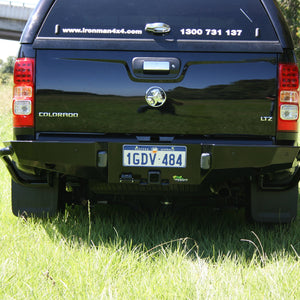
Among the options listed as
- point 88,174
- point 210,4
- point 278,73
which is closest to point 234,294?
point 88,174

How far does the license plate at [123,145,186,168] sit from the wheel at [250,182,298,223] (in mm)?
731

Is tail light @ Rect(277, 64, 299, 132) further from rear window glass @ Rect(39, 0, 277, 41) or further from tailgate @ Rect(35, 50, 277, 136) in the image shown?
rear window glass @ Rect(39, 0, 277, 41)

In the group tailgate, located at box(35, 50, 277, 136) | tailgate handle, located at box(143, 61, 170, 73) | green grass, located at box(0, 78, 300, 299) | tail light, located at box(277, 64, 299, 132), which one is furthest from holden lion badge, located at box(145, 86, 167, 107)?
green grass, located at box(0, 78, 300, 299)

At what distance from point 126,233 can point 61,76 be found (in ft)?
4.02

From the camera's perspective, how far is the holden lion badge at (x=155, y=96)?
9.58 ft

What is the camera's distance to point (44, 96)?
2914mm

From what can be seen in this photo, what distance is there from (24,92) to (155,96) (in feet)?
2.75

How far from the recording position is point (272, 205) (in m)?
3.34

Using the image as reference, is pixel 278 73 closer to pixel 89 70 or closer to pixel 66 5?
pixel 89 70

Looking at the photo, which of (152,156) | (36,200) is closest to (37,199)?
(36,200)

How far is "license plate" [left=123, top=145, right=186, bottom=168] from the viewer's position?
2895 mm

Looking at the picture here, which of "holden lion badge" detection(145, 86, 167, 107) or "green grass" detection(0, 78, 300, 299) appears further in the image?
"holden lion badge" detection(145, 86, 167, 107)

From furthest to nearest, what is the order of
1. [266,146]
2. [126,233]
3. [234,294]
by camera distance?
[126,233] → [266,146] → [234,294]

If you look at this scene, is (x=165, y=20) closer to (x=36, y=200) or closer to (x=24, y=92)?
(x=24, y=92)
